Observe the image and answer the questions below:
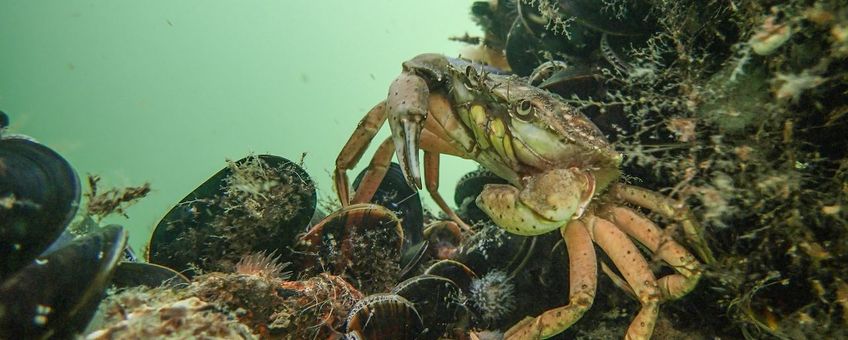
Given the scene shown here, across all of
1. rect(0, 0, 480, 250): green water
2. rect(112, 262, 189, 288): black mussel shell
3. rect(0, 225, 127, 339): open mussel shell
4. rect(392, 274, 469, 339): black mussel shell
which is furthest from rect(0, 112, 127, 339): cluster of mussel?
rect(0, 0, 480, 250): green water

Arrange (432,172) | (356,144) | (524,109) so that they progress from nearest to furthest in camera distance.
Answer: (524,109) → (356,144) → (432,172)

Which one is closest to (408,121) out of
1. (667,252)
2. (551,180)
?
(551,180)

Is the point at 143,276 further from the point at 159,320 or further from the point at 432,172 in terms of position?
the point at 432,172

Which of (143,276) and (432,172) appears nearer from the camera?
(143,276)

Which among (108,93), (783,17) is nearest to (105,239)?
(783,17)

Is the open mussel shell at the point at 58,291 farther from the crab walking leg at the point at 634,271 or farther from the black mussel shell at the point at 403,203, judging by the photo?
the crab walking leg at the point at 634,271

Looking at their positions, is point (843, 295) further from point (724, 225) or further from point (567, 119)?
point (567, 119)
